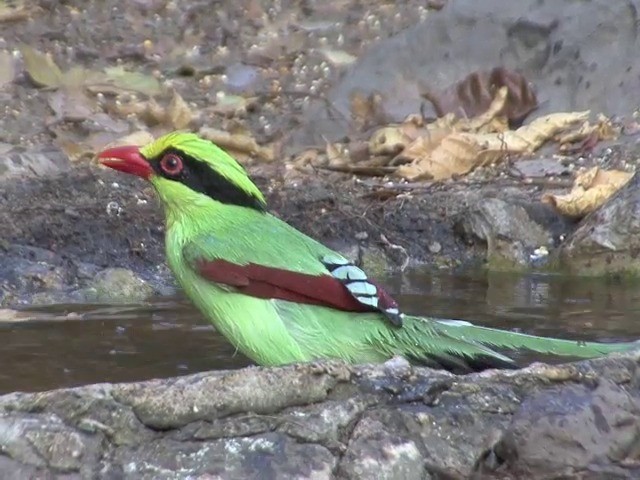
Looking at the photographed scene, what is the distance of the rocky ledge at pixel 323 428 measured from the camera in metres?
3.37

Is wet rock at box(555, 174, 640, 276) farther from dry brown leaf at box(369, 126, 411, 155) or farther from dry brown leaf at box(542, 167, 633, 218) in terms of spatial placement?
dry brown leaf at box(369, 126, 411, 155)

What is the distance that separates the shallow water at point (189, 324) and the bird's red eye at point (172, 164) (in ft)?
2.35

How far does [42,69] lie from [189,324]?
5490 mm

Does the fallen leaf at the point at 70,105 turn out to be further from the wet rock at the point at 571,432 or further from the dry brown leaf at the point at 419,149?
the wet rock at the point at 571,432

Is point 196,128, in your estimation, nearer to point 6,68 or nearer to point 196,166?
point 6,68

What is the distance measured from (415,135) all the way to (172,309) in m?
3.79

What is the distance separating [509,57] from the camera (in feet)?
35.8

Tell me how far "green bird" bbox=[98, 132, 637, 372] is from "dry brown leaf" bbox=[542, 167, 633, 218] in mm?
3451

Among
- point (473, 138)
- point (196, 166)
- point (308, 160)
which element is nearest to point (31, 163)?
point (308, 160)

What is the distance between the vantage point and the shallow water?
16.6ft

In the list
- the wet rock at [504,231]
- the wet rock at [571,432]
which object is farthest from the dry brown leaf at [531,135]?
the wet rock at [571,432]

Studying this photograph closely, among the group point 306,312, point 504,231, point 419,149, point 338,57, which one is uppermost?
point 338,57

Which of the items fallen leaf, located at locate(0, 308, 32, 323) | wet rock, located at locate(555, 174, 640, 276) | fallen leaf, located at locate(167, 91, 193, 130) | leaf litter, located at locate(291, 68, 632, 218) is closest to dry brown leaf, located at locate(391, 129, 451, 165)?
leaf litter, located at locate(291, 68, 632, 218)

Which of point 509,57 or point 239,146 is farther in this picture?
point 509,57
